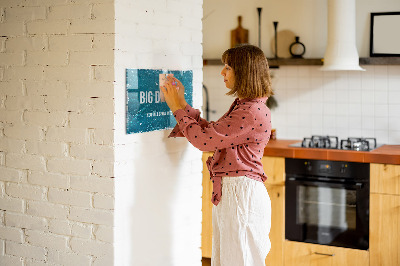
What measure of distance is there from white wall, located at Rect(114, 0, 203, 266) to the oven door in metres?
1.25

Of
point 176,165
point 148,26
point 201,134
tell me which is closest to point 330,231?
point 176,165

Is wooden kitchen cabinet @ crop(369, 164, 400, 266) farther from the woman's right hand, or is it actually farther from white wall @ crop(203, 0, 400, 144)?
the woman's right hand

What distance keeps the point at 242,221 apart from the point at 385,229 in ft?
5.48

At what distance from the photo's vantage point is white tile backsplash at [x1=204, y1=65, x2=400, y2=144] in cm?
449

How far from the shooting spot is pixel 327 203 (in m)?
4.12

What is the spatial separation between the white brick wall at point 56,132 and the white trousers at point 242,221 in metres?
0.53

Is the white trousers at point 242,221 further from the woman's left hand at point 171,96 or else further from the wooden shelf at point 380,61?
the wooden shelf at point 380,61

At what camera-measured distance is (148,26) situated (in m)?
2.66

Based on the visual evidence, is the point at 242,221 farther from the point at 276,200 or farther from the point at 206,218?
the point at 206,218

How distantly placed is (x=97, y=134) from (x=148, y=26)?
21.9 inches

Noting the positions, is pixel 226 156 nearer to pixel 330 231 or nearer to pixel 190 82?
pixel 190 82

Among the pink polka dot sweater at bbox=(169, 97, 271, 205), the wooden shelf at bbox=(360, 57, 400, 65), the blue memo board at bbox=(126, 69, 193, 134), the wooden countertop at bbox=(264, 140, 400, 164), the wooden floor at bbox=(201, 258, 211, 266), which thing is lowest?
the wooden floor at bbox=(201, 258, 211, 266)

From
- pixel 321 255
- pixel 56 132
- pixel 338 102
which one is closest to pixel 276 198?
pixel 321 255

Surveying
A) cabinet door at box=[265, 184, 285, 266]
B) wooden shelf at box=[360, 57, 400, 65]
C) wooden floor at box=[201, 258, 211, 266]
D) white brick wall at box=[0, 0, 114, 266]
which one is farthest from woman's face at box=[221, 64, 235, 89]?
wooden floor at box=[201, 258, 211, 266]
